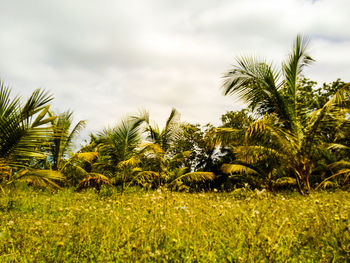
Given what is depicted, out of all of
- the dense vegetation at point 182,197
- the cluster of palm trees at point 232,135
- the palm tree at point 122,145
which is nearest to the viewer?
the dense vegetation at point 182,197

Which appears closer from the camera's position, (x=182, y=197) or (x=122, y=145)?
(x=182, y=197)

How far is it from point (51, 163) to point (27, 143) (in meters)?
7.85

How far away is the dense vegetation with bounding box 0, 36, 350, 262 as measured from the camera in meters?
2.48

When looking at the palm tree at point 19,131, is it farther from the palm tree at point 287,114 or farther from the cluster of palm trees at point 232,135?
the palm tree at point 287,114

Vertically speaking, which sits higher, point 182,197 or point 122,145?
point 122,145

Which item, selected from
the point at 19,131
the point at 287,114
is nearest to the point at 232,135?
the point at 287,114

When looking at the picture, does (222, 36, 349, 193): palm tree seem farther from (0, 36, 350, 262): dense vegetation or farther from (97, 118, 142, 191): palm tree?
(97, 118, 142, 191): palm tree

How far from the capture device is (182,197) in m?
6.25

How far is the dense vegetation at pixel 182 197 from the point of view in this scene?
2.48 meters

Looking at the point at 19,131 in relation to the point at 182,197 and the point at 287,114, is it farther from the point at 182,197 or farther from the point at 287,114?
the point at 287,114

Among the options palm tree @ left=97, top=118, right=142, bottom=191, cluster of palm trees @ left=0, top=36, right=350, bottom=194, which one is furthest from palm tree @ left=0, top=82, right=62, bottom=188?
palm tree @ left=97, top=118, right=142, bottom=191

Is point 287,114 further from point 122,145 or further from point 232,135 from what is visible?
point 122,145

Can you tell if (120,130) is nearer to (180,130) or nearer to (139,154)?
(139,154)

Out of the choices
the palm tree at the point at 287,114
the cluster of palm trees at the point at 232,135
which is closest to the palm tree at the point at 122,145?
the cluster of palm trees at the point at 232,135
